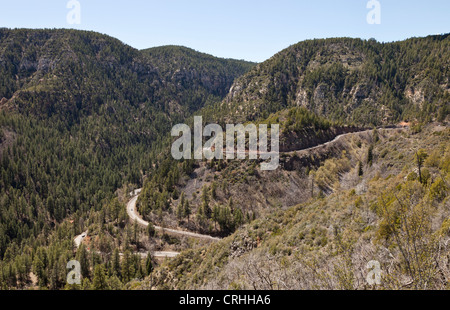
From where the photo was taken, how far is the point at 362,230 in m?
25.3

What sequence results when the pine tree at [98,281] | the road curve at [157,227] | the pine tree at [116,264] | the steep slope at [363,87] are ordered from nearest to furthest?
the pine tree at [98,281] → the pine tree at [116,264] → the road curve at [157,227] → the steep slope at [363,87]

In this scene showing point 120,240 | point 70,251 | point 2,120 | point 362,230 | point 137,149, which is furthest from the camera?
point 137,149

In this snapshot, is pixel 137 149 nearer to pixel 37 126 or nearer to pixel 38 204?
pixel 37 126

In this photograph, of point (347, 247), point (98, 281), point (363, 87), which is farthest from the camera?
point (363, 87)

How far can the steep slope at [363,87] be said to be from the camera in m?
152

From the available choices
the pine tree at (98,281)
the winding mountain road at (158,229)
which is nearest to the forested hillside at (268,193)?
the pine tree at (98,281)

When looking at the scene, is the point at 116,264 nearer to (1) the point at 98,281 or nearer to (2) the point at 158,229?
(1) the point at 98,281

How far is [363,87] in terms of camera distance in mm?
171250

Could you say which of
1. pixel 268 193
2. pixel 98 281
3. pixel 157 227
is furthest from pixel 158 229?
pixel 268 193

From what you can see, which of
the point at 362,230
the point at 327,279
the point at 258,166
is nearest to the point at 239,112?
the point at 258,166

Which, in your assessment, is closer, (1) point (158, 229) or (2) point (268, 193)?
(1) point (158, 229)

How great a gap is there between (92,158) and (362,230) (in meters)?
175

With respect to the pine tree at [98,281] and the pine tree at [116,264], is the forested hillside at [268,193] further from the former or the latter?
the pine tree at [116,264]

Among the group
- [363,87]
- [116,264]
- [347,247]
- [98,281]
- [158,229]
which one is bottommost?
[116,264]
